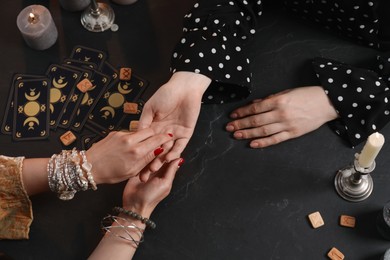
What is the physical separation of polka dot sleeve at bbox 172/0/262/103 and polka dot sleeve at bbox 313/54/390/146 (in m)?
0.20

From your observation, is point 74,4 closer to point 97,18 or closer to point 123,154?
point 97,18

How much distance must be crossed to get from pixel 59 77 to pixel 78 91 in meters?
0.07

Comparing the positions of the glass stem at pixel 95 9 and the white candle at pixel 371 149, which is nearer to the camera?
the white candle at pixel 371 149

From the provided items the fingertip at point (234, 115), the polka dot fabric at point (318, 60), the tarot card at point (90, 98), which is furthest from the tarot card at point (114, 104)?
the fingertip at point (234, 115)

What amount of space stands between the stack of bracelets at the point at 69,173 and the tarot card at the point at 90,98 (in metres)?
0.14

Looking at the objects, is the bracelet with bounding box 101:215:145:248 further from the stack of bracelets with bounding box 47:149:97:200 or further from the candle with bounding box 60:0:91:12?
the candle with bounding box 60:0:91:12

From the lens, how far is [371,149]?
0.92 metres

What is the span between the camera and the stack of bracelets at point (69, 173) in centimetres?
102

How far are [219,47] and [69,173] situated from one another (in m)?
0.45

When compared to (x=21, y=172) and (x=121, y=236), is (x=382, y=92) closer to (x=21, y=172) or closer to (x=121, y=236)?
A: (x=121, y=236)

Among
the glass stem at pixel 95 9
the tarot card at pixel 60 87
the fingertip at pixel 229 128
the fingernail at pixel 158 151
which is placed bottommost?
the fingertip at pixel 229 128

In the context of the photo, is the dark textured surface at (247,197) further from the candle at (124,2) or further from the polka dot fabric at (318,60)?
the candle at (124,2)

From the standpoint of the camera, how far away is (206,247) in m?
1.03

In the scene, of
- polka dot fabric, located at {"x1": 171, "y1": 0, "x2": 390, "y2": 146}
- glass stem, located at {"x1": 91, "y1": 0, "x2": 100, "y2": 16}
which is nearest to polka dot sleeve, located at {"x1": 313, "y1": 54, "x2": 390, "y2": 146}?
polka dot fabric, located at {"x1": 171, "y1": 0, "x2": 390, "y2": 146}
